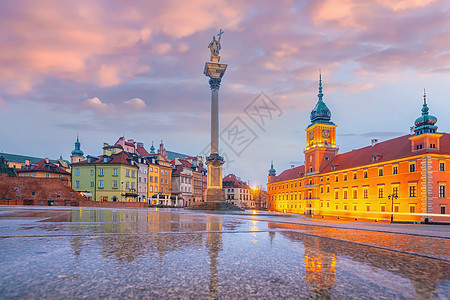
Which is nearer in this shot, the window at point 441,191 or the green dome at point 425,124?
the window at point 441,191

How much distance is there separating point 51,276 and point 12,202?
53.1 metres

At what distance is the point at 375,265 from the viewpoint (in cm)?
678

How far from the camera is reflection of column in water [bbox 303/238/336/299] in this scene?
4.82m

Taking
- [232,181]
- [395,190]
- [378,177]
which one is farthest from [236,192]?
[395,190]

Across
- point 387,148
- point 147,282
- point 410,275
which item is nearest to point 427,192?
point 387,148

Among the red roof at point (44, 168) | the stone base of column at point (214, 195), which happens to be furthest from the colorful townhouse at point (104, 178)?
the stone base of column at point (214, 195)

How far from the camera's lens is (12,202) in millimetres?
48781

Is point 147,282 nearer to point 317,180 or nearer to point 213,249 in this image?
point 213,249

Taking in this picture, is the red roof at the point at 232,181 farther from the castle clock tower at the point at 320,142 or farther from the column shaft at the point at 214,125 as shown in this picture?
the column shaft at the point at 214,125

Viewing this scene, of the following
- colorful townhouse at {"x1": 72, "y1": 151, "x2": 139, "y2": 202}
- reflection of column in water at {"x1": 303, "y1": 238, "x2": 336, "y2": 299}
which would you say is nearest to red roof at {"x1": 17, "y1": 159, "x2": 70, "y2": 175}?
colorful townhouse at {"x1": 72, "y1": 151, "x2": 139, "y2": 202}

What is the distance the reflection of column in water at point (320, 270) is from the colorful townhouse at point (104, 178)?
216 feet

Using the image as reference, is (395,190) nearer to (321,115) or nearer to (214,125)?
(214,125)

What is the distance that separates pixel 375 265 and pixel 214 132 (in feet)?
129

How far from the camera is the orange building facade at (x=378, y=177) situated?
47.9m
